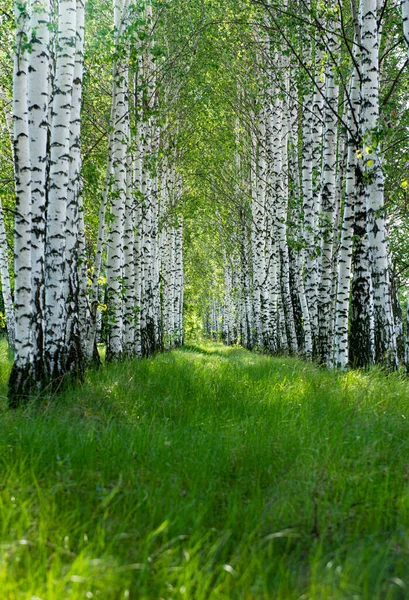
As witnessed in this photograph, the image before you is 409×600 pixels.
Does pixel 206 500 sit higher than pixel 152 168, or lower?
lower

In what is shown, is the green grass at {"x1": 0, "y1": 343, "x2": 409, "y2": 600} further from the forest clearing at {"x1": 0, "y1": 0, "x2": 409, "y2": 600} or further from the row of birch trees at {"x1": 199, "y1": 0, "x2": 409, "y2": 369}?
the row of birch trees at {"x1": 199, "y1": 0, "x2": 409, "y2": 369}

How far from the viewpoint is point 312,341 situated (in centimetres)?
1253

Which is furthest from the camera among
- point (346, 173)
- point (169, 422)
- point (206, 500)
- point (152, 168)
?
point (152, 168)

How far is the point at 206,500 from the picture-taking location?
3061 mm

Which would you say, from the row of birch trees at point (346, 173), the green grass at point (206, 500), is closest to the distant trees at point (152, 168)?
the row of birch trees at point (346, 173)

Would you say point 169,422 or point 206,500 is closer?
point 206,500

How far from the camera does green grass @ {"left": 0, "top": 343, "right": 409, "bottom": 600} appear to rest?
2217mm

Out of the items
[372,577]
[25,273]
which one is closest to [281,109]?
[25,273]

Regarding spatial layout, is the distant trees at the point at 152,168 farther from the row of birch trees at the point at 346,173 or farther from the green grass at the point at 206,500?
the green grass at the point at 206,500

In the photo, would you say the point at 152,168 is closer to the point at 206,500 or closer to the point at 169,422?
the point at 169,422

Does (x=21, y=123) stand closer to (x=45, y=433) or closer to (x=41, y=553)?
(x=45, y=433)

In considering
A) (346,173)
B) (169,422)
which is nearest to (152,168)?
(346,173)

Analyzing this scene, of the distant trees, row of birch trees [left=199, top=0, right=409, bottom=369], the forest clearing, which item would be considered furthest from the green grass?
row of birch trees [left=199, top=0, right=409, bottom=369]

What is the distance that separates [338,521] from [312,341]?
9.90 meters
